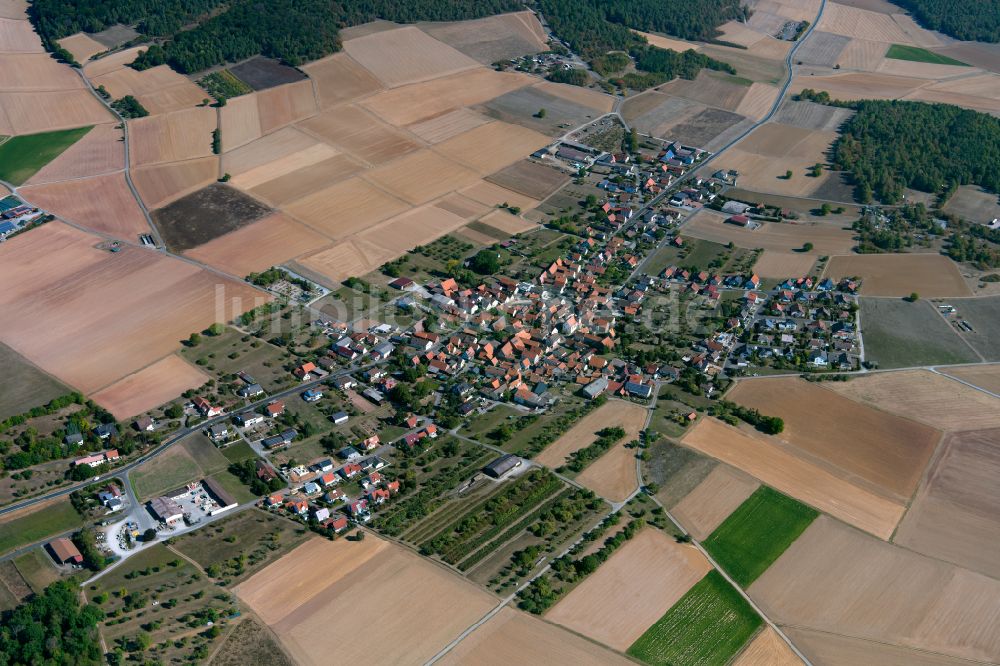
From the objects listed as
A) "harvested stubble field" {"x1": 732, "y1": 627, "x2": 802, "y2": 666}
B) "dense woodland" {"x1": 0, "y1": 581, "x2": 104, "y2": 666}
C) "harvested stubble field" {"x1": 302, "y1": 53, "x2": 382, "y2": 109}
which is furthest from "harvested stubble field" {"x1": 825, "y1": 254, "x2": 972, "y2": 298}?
"dense woodland" {"x1": 0, "y1": 581, "x2": 104, "y2": 666}

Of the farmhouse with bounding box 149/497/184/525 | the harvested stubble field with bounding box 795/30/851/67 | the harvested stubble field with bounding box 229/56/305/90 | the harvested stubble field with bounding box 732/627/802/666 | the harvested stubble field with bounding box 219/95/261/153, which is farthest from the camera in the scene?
the harvested stubble field with bounding box 795/30/851/67

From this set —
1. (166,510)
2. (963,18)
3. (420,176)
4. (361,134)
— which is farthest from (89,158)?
(963,18)

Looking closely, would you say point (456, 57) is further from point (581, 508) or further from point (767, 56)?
point (581, 508)

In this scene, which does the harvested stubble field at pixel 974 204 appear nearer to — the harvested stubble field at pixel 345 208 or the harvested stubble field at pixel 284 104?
the harvested stubble field at pixel 345 208

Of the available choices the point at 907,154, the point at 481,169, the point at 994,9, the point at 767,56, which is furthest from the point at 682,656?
the point at 994,9

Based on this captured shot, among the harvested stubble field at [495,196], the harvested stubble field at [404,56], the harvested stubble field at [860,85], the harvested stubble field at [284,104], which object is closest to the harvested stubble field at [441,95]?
the harvested stubble field at [404,56]

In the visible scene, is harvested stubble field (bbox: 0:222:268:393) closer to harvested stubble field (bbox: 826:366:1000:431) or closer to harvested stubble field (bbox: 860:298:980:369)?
harvested stubble field (bbox: 826:366:1000:431)

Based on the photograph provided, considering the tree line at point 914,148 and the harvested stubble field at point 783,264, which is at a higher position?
the tree line at point 914,148
